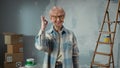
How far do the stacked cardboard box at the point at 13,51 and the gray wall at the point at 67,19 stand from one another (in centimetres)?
33

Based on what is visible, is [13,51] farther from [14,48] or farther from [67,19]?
[67,19]

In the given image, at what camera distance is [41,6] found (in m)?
4.24

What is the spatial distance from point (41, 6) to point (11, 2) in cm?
68

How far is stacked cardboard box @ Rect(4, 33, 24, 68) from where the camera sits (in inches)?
153

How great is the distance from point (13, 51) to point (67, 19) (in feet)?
4.15

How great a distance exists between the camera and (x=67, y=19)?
13.3ft

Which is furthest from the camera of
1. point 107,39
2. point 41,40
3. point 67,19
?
point 67,19

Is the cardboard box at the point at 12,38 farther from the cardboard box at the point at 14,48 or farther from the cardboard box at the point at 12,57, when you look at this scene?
the cardboard box at the point at 12,57

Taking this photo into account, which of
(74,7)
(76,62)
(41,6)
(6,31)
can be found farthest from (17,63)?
(76,62)

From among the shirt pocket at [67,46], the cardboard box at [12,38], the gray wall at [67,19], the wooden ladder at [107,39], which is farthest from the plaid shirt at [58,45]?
the cardboard box at [12,38]

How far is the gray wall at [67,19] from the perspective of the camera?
3.82 metres

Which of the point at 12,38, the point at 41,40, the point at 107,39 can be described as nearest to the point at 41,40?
the point at 41,40

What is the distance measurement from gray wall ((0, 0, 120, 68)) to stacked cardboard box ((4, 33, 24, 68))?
0.33 metres

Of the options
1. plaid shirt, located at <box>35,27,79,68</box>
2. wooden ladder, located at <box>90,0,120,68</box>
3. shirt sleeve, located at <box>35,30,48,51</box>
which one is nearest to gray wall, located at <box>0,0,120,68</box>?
wooden ladder, located at <box>90,0,120,68</box>
